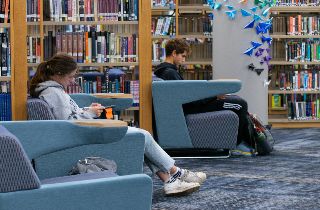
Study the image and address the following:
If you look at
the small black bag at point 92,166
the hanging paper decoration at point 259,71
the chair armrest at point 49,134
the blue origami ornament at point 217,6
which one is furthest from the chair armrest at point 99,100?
the hanging paper decoration at point 259,71

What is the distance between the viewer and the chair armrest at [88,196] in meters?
2.43

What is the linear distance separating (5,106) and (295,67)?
6.12m

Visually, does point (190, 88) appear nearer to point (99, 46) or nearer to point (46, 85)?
point (99, 46)

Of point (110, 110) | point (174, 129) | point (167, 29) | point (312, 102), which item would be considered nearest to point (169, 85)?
point (174, 129)

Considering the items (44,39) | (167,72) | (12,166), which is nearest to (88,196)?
(12,166)

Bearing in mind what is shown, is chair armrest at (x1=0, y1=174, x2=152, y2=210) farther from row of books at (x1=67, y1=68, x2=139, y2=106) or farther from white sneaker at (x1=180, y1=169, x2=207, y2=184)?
A: row of books at (x1=67, y1=68, x2=139, y2=106)

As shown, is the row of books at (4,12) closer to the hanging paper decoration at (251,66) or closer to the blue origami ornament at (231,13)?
the blue origami ornament at (231,13)

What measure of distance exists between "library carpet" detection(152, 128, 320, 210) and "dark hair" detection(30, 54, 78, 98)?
3.16ft

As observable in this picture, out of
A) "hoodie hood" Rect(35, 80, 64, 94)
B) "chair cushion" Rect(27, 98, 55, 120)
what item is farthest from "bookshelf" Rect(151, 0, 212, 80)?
"chair cushion" Rect(27, 98, 55, 120)

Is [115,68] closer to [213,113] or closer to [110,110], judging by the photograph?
[213,113]

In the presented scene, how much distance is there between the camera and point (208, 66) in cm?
1008

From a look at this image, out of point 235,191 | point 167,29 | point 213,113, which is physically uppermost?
point 167,29

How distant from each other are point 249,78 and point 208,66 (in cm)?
197

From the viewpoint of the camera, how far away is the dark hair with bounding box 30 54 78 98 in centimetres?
449
